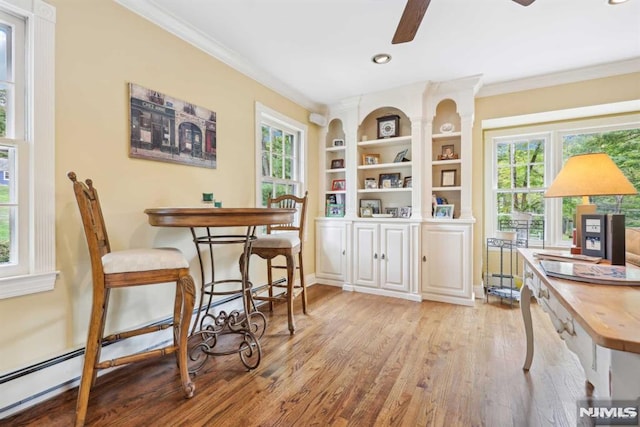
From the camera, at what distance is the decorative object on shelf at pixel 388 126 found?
369cm

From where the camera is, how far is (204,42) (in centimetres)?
240

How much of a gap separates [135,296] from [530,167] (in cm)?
434

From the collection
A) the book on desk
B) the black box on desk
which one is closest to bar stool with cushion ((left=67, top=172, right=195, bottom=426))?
the book on desk

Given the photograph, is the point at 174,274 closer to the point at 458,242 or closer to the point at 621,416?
the point at 621,416

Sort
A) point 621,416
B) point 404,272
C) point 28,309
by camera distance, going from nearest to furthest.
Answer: point 621,416
point 28,309
point 404,272

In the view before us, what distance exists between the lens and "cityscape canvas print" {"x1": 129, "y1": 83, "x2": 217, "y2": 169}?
1981 millimetres

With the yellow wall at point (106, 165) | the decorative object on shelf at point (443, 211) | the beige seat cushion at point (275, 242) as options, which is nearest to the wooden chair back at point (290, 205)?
the beige seat cushion at point (275, 242)

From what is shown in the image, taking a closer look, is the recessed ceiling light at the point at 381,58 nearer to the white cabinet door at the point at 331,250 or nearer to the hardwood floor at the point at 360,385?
the white cabinet door at the point at 331,250

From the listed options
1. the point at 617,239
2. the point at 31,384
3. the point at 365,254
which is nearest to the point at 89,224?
the point at 31,384

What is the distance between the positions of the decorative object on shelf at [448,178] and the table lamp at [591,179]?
5.78 feet

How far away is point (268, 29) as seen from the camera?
2303 millimetres

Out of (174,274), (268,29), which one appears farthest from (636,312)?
(268,29)

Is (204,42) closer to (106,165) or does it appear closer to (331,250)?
(106,165)

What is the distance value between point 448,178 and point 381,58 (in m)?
1.59
